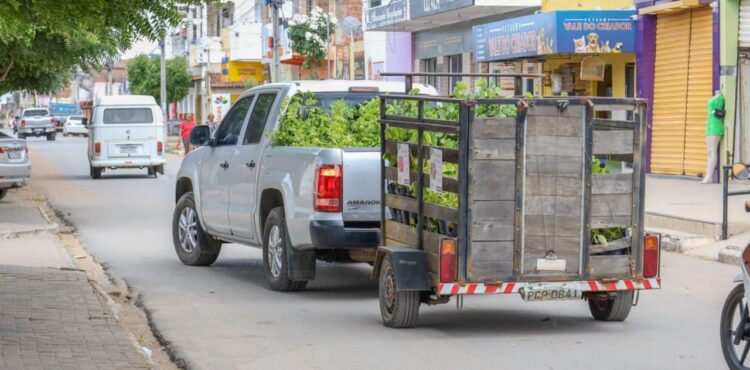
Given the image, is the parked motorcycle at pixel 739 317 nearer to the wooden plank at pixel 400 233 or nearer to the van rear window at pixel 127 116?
the wooden plank at pixel 400 233

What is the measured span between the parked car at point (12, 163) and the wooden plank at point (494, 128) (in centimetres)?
1563

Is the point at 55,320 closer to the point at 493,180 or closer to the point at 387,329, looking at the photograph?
the point at 387,329

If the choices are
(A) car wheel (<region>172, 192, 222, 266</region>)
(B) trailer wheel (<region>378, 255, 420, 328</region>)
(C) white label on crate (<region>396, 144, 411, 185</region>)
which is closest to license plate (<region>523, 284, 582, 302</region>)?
(B) trailer wheel (<region>378, 255, 420, 328</region>)

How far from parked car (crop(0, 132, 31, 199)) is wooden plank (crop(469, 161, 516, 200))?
15.6 m

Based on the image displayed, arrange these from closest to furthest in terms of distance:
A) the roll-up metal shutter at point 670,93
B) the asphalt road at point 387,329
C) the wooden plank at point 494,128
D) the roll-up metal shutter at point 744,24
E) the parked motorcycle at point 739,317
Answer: the parked motorcycle at point 739,317 → the asphalt road at point 387,329 → the wooden plank at point 494,128 → the roll-up metal shutter at point 744,24 → the roll-up metal shutter at point 670,93

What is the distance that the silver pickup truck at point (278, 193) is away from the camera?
1067 cm

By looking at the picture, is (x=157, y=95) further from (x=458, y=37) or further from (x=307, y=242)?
(x=307, y=242)

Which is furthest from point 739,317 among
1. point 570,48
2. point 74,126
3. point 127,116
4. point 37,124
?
point 74,126

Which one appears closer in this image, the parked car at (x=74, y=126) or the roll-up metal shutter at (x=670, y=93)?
the roll-up metal shutter at (x=670, y=93)

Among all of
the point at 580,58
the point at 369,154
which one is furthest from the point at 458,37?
the point at 369,154

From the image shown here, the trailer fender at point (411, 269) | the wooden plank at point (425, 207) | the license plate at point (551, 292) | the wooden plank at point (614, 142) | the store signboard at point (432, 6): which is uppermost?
the store signboard at point (432, 6)

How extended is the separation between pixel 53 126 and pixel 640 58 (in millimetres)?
51232

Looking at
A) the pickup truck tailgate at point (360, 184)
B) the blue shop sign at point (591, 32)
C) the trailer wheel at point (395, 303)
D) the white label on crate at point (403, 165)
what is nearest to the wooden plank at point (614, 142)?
the white label on crate at point (403, 165)

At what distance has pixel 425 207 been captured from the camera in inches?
364
